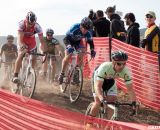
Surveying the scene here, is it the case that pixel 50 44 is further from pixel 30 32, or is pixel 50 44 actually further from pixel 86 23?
pixel 86 23

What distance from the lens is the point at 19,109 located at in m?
7.54

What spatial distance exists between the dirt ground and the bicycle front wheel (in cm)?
90

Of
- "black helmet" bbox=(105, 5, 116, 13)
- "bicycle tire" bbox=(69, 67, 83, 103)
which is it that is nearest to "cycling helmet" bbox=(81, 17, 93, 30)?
"bicycle tire" bbox=(69, 67, 83, 103)

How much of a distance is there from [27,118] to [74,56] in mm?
4815

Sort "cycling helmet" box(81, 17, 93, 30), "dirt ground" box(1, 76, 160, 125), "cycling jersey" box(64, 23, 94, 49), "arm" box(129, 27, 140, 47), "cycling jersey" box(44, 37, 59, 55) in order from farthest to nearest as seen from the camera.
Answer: "cycling jersey" box(44, 37, 59, 55), "arm" box(129, 27, 140, 47), "cycling jersey" box(64, 23, 94, 49), "dirt ground" box(1, 76, 160, 125), "cycling helmet" box(81, 17, 93, 30)

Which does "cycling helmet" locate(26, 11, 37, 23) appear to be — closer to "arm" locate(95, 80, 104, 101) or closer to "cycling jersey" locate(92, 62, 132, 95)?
"cycling jersey" locate(92, 62, 132, 95)

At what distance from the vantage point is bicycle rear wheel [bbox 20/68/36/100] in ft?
35.0

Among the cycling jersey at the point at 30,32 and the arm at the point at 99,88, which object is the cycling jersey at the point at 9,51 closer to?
the cycling jersey at the point at 30,32

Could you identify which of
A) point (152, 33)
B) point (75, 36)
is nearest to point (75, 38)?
point (75, 36)

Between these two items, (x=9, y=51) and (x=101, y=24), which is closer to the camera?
(x=101, y=24)

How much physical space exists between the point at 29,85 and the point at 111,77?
325 cm

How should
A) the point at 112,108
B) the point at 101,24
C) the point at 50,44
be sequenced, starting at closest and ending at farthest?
the point at 112,108, the point at 101,24, the point at 50,44

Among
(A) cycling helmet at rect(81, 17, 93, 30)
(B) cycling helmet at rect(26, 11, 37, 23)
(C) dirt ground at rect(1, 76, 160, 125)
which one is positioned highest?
(B) cycling helmet at rect(26, 11, 37, 23)

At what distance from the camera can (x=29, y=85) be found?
10.8 metres
